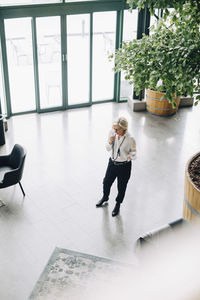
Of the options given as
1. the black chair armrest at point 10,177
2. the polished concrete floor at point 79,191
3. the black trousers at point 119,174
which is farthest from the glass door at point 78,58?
the black trousers at point 119,174

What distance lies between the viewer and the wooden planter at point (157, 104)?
10.2 metres

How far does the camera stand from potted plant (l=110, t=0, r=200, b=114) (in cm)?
360

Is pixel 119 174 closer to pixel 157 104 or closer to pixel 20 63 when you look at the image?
pixel 157 104

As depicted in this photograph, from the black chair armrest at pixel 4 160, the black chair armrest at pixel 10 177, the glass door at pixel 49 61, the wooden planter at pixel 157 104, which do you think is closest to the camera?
the black chair armrest at pixel 10 177

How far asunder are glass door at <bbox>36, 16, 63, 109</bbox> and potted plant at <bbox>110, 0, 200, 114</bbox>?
19.2 ft

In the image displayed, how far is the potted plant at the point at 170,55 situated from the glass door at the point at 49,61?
→ 586 cm

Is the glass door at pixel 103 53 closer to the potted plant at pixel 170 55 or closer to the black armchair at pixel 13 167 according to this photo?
the black armchair at pixel 13 167

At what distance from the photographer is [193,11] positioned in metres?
3.81

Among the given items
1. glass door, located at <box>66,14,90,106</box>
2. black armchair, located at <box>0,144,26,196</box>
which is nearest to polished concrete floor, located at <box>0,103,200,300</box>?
black armchair, located at <box>0,144,26,196</box>

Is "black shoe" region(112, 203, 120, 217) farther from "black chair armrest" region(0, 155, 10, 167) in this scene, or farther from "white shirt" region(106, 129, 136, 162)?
"black chair armrest" region(0, 155, 10, 167)

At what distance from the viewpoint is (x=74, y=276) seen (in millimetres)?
4883

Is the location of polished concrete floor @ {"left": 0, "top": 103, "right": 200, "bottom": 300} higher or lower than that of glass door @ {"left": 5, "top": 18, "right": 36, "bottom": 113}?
lower

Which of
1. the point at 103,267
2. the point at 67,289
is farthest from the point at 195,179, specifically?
the point at 67,289

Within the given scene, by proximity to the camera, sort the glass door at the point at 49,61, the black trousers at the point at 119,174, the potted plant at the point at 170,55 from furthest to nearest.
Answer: the glass door at the point at 49,61, the black trousers at the point at 119,174, the potted plant at the point at 170,55
